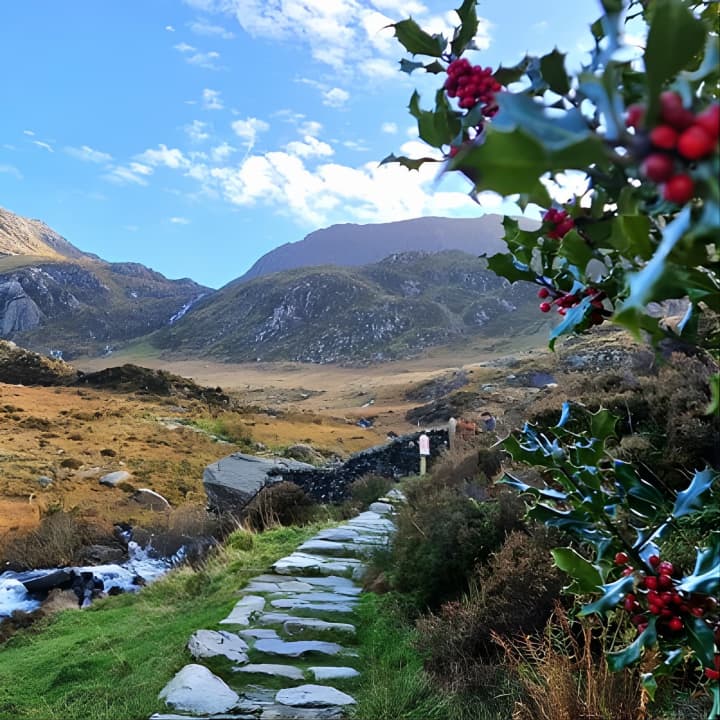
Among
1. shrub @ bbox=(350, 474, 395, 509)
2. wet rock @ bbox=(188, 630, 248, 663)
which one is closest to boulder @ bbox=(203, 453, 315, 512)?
shrub @ bbox=(350, 474, 395, 509)

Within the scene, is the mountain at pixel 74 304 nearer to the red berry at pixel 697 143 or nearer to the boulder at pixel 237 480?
the boulder at pixel 237 480

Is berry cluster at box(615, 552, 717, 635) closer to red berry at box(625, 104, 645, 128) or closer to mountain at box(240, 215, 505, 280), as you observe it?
red berry at box(625, 104, 645, 128)

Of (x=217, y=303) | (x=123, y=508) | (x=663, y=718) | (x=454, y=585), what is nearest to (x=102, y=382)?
(x=123, y=508)

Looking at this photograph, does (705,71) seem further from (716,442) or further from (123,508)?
(123,508)

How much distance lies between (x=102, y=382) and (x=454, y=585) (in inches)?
1408

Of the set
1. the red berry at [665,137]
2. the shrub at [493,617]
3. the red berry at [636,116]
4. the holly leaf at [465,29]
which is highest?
the holly leaf at [465,29]

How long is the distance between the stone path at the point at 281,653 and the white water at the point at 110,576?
3358 millimetres

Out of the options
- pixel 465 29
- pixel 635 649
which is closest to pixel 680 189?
pixel 465 29

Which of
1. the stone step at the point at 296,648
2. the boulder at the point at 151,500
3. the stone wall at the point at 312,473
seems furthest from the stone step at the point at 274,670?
the boulder at the point at 151,500

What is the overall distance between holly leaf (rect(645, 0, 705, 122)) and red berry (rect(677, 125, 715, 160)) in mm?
82

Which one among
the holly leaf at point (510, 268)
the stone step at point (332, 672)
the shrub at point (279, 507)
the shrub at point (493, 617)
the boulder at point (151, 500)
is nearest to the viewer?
the holly leaf at point (510, 268)

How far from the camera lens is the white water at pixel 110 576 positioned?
856 centimetres

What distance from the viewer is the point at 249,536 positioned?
821 centimetres

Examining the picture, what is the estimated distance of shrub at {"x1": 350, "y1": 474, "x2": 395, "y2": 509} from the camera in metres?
11.6
